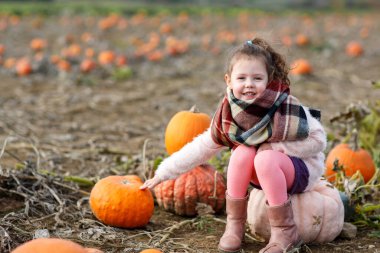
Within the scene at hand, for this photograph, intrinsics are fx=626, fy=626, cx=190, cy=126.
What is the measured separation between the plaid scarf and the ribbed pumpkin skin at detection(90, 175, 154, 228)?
71 centimetres

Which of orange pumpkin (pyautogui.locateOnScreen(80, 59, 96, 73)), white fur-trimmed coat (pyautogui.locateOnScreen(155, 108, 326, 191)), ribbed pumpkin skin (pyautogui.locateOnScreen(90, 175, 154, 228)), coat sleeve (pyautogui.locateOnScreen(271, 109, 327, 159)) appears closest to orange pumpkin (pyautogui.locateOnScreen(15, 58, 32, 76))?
orange pumpkin (pyautogui.locateOnScreen(80, 59, 96, 73))

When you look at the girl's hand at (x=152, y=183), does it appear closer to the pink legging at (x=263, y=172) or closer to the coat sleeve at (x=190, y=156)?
the coat sleeve at (x=190, y=156)

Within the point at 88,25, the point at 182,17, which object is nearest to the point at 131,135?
the point at 88,25

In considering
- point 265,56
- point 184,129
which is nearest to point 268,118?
point 265,56

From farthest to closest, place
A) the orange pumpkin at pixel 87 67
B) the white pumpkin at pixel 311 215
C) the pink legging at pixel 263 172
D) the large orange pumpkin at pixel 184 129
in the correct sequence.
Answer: the orange pumpkin at pixel 87 67
the large orange pumpkin at pixel 184 129
the white pumpkin at pixel 311 215
the pink legging at pixel 263 172

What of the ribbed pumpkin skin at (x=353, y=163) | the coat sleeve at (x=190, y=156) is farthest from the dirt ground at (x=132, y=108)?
the ribbed pumpkin skin at (x=353, y=163)

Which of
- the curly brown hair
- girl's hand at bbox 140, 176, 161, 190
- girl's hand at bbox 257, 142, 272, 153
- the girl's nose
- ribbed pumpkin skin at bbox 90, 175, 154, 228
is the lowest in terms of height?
ribbed pumpkin skin at bbox 90, 175, 154, 228

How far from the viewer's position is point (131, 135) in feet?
20.9

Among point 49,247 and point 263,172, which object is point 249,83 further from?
point 49,247

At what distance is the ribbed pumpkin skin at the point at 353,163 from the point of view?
4434mm

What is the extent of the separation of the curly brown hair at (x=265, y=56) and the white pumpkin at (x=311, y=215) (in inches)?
27.2

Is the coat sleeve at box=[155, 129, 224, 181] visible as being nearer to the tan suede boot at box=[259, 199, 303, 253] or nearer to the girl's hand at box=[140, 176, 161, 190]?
the girl's hand at box=[140, 176, 161, 190]

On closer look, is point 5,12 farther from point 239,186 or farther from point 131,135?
point 239,186

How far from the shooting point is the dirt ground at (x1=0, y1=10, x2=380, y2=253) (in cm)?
425
